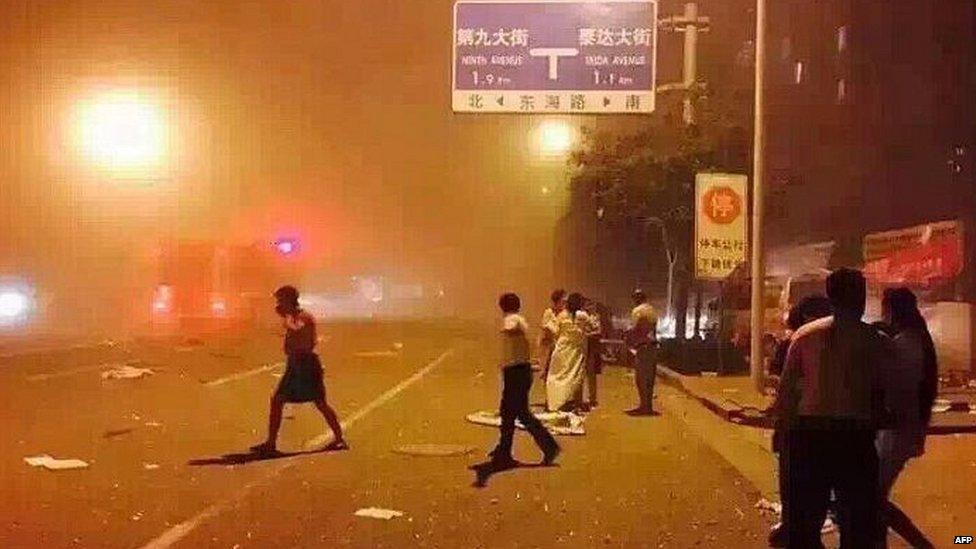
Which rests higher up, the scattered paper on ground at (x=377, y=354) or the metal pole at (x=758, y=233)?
the metal pole at (x=758, y=233)

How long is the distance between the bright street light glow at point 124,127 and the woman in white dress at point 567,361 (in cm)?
2404

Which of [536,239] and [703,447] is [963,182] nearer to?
[703,447]

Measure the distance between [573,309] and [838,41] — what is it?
49.5m

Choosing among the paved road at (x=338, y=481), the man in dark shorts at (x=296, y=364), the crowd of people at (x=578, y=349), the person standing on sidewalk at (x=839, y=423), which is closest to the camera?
the person standing on sidewalk at (x=839, y=423)

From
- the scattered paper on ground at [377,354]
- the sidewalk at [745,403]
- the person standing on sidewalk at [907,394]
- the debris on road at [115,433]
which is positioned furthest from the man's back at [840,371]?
the scattered paper on ground at [377,354]

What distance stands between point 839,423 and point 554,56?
15.5m

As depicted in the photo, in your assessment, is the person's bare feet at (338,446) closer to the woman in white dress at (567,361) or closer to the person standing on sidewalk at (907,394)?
the woman in white dress at (567,361)

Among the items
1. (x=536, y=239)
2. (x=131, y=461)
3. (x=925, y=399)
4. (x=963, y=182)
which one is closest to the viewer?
(x=925, y=399)

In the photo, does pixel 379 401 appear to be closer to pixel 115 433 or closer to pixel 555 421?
pixel 555 421

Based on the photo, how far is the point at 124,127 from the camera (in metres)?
38.8

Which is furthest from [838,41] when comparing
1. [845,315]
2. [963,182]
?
[845,315]

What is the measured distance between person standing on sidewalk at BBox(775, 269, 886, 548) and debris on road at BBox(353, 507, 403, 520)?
425 cm

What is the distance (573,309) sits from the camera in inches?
679

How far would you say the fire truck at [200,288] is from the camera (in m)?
37.2
